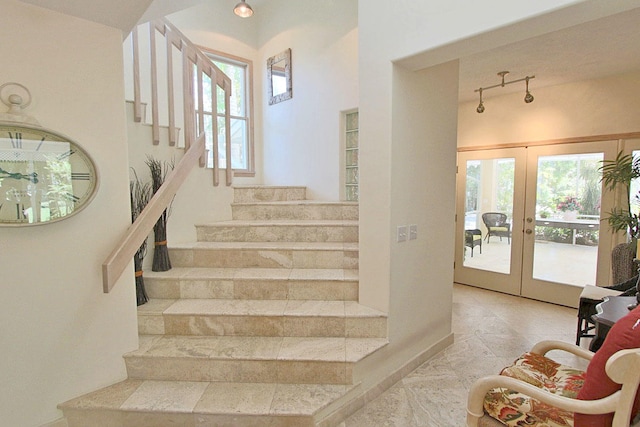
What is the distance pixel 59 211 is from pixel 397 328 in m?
2.38

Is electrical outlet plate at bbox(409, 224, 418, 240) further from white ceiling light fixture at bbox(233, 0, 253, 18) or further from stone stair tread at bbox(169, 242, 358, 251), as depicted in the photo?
white ceiling light fixture at bbox(233, 0, 253, 18)

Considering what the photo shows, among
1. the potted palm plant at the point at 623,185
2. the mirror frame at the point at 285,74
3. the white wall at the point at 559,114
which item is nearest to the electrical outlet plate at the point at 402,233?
the potted palm plant at the point at 623,185

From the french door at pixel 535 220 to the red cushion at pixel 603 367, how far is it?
3.44 metres

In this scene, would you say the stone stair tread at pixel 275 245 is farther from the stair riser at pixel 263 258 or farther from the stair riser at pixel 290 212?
the stair riser at pixel 290 212

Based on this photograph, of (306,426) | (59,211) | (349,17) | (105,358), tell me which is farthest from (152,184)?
(349,17)

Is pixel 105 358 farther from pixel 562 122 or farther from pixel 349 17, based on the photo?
pixel 562 122

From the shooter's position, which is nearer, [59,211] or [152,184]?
[59,211]

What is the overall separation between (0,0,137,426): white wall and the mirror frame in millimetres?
3137

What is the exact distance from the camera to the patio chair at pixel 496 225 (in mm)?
4684

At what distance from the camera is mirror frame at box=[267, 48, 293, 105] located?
194 inches

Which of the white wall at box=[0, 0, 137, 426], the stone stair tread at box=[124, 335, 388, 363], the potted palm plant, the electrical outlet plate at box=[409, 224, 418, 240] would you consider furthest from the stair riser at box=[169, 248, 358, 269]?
the potted palm plant

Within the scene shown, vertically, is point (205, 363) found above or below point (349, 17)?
below

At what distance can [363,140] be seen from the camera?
8.14 ft

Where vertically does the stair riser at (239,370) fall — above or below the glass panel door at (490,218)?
below
